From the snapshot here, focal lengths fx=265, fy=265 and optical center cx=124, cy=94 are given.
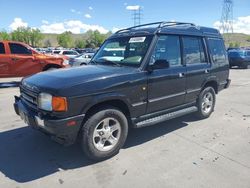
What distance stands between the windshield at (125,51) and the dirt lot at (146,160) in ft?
4.88

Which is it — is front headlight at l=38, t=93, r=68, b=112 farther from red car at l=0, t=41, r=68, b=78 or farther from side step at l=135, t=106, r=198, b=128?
red car at l=0, t=41, r=68, b=78

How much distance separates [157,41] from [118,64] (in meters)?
0.82

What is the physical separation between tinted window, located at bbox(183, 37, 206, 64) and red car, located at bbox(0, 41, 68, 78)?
7.67m

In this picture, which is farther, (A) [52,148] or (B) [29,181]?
(A) [52,148]

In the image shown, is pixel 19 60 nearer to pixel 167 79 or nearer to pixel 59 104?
pixel 167 79

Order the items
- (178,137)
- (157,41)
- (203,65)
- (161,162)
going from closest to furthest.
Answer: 1. (161,162)
2. (157,41)
3. (178,137)
4. (203,65)

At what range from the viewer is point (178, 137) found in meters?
5.11

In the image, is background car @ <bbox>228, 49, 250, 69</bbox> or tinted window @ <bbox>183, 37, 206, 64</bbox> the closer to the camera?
tinted window @ <bbox>183, 37, 206, 64</bbox>

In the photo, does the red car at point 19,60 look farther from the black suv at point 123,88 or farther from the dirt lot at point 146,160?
the black suv at point 123,88

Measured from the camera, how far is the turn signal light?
3547 millimetres

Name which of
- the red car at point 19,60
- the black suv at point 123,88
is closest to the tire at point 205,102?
the black suv at point 123,88

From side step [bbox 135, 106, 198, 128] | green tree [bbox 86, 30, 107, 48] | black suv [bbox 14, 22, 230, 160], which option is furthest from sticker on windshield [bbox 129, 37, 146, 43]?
green tree [bbox 86, 30, 107, 48]

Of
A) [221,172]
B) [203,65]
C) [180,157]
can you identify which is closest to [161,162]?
[180,157]

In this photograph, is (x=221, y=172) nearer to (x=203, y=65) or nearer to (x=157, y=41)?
(x=157, y=41)
